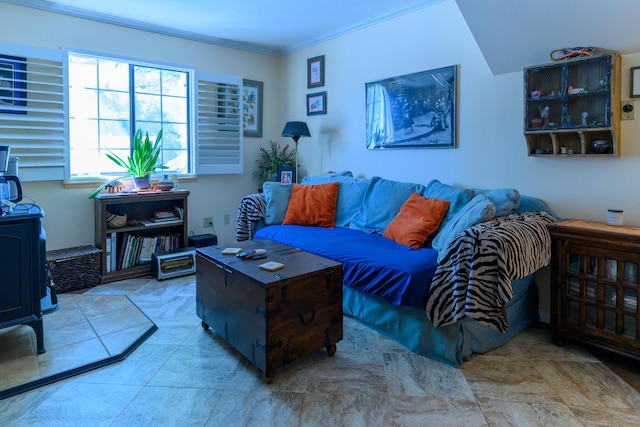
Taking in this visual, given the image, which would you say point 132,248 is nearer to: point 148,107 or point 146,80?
point 148,107

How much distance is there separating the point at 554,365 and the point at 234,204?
346cm

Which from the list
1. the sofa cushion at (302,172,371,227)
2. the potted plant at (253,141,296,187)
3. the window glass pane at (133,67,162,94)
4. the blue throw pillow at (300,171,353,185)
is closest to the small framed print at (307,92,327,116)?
the potted plant at (253,141,296,187)

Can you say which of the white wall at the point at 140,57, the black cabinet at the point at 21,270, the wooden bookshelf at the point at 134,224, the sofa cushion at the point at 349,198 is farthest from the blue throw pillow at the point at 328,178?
the black cabinet at the point at 21,270

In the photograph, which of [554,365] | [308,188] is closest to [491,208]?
[554,365]

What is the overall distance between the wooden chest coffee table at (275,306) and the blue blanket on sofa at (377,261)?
11.6 inches

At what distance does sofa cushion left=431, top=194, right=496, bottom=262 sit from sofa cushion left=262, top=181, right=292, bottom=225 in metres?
1.53

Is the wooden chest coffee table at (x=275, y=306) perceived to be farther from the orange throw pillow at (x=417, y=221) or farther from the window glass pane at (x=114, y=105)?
the window glass pane at (x=114, y=105)

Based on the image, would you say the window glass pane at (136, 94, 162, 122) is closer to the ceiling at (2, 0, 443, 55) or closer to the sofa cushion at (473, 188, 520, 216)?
the ceiling at (2, 0, 443, 55)

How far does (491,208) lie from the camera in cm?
231

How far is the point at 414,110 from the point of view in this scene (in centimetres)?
338

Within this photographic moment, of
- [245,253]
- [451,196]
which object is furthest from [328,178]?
[245,253]

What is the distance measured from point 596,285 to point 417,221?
108cm

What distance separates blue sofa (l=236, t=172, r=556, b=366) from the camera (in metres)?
2.04

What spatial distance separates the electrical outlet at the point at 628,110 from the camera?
7.41 feet
